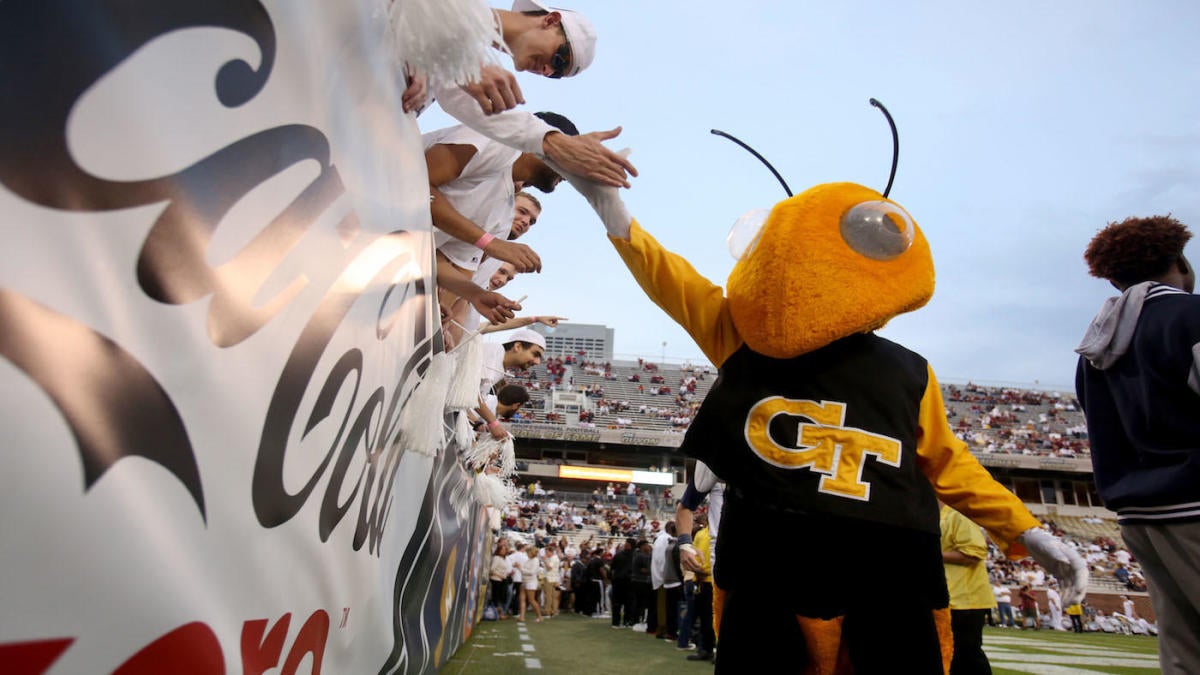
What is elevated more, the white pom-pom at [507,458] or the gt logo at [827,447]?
the white pom-pom at [507,458]

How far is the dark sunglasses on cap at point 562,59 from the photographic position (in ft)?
6.88

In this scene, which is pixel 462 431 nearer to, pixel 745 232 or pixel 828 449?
pixel 745 232

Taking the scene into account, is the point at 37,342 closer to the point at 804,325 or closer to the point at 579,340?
the point at 804,325

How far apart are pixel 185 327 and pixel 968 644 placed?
319cm

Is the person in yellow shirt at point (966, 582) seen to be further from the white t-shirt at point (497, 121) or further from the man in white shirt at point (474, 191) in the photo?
the white t-shirt at point (497, 121)

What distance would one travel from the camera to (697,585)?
7.06 m

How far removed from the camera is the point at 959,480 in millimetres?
1922

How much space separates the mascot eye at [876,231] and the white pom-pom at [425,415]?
1.10 metres

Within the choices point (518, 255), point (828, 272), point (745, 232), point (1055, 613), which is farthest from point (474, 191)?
point (1055, 613)

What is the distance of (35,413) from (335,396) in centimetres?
60

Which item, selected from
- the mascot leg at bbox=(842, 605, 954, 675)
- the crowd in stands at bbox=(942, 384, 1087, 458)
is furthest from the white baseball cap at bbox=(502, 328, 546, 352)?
the crowd in stands at bbox=(942, 384, 1087, 458)

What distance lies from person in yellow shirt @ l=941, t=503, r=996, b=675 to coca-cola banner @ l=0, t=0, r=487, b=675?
2718 millimetres

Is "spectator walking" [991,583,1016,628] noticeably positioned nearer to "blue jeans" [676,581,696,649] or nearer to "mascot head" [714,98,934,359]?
"blue jeans" [676,581,696,649]

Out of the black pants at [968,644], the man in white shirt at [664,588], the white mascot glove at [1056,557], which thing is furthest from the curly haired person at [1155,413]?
the man in white shirt at [664,588]
